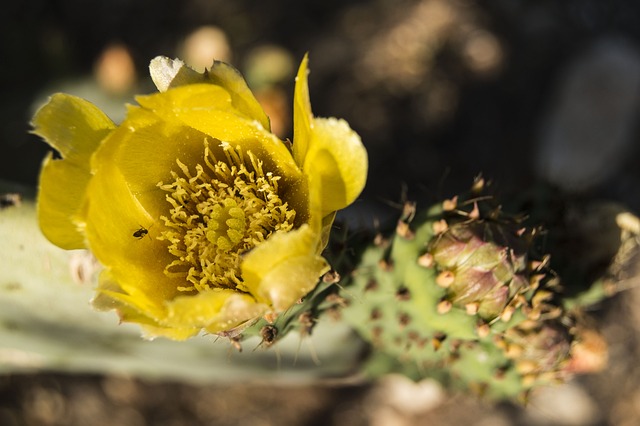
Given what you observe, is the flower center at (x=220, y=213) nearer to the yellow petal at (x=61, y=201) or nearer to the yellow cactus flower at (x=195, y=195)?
the yellow cactus flower at (x=195, y=195)

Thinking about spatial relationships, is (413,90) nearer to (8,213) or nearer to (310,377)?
(310,377)

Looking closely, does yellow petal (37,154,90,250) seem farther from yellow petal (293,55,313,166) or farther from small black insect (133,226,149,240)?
yellow petal (293,55,313,166)

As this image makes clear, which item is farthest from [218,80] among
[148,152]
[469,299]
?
[469,299]

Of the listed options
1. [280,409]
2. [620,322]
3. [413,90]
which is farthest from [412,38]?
[280,409]

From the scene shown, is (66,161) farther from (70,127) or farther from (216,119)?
(216,119)

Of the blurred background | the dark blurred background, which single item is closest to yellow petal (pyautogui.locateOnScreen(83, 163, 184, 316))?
the blurred background

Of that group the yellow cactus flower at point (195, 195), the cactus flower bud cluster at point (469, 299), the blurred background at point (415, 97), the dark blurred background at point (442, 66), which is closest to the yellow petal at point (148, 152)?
the yellow cactus flower at point (195, 195)
